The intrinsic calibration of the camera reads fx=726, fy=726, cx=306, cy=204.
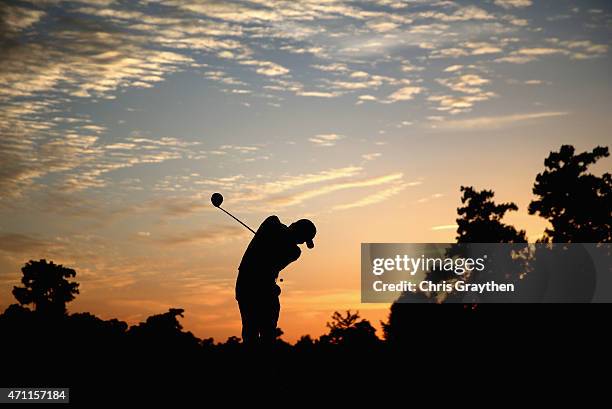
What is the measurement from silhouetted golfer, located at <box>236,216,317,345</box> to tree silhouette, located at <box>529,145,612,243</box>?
50.2 meters

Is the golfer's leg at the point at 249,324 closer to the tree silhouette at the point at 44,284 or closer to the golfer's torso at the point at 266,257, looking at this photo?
the golfer's torso at the point at 266,257

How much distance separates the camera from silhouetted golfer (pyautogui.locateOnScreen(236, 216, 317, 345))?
44.4 ft

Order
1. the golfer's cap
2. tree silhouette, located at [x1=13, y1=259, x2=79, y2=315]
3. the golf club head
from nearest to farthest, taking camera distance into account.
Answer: the golfer's cap < the golf club head < tree silhouette, located at [x1=13, y1=259, x2=79, y2=315]

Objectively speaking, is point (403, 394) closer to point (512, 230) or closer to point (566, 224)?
point (566, 224)

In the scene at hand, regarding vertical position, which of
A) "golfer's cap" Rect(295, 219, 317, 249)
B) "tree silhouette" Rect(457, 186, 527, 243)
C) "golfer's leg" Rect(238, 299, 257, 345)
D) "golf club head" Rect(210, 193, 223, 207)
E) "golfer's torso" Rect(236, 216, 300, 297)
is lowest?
"golfer's leg" Rect(238, 299, 257, 345)

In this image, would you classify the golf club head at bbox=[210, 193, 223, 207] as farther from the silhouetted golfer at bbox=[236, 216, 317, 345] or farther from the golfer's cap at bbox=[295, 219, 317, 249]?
the golfer's cap at bbox=[295, 219, 317, 249]

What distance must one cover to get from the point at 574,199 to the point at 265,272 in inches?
2065

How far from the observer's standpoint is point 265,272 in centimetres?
1362

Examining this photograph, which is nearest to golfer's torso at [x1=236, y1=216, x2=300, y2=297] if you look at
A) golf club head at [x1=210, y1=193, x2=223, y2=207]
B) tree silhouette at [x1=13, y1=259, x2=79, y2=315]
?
golf club head at [x1=210, y1=193, x2=223, y2=207]

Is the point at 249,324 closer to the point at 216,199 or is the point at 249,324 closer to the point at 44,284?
the point at 216,199

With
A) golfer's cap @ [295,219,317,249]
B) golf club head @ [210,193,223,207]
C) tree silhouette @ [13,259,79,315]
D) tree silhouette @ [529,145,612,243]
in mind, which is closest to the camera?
golfer's cap @ [295,219,317,249]

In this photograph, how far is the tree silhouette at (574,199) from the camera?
2335 inches

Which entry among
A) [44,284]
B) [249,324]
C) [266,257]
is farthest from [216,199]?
[44,284]

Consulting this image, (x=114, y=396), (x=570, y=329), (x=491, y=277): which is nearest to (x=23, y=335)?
(x=114, y=396)
